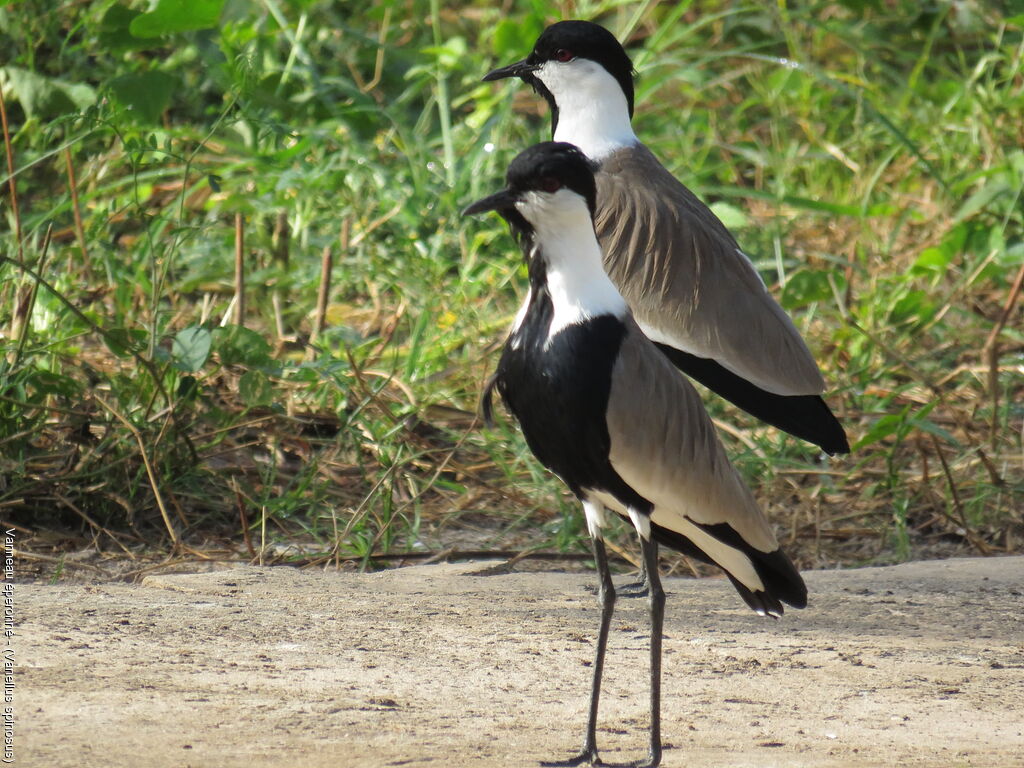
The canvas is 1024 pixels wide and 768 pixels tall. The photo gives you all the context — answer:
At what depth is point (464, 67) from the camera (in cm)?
639

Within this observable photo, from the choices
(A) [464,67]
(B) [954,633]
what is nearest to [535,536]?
(B) [954,633]

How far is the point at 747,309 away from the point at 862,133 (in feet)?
9.69

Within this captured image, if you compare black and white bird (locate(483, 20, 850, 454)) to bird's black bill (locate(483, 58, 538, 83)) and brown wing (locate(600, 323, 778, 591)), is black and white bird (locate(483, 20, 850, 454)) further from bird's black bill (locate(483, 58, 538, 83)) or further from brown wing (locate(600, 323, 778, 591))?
brown wing (locate(600, 323, 778, 591))

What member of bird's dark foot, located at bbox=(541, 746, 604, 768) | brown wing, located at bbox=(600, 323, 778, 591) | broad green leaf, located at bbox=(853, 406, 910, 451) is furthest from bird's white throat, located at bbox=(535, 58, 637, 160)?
bird's dark foot, located at bbox=(541, 746, 604, 768)

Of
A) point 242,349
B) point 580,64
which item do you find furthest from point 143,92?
point 580,64

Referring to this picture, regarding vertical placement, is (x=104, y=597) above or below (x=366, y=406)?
below

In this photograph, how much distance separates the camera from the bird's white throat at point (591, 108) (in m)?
4.25

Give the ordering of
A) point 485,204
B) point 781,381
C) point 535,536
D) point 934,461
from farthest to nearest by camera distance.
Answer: point 934,461 < point 535,536 < point 781,381 < point 485,204

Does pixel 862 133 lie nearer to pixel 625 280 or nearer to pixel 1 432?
pixel 625 280

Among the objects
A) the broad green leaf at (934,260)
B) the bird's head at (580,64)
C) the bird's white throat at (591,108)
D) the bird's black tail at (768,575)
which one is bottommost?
the bird's black tail at (768,575)

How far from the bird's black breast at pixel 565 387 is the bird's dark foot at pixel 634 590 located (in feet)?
3.72

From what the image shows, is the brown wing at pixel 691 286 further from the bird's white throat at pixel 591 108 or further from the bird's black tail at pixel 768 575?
the bird's black tail at pixel 768 575

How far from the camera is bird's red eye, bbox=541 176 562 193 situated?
2.63 meters

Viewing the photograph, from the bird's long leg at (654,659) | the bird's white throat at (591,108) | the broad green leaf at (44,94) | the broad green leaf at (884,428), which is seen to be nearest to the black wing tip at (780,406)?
the broad green leaf at (884,428)
